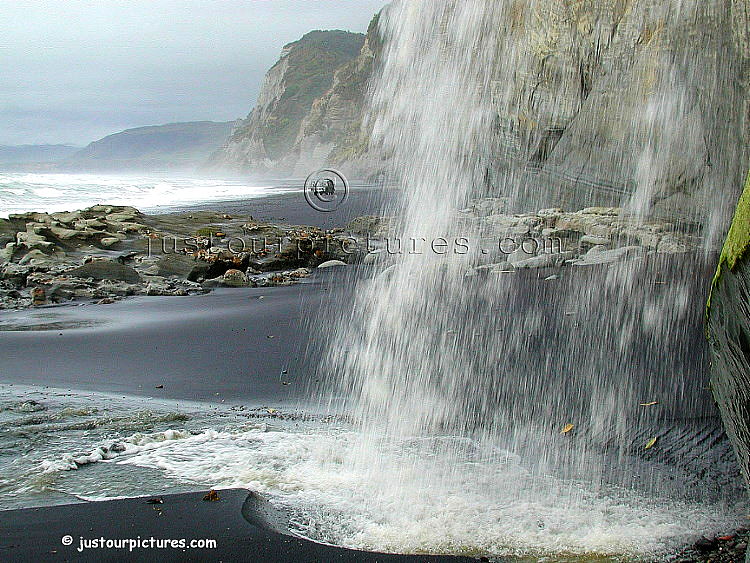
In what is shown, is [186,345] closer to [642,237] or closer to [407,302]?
[407,302]

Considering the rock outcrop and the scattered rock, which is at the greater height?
the rock outcrop

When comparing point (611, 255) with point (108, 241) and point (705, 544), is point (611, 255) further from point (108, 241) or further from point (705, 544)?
point (108, 241)

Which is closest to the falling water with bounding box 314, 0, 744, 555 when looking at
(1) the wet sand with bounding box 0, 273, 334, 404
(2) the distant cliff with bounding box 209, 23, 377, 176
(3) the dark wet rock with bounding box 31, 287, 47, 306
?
(1) the wet sand with bounding box 0, 273, 334, 404

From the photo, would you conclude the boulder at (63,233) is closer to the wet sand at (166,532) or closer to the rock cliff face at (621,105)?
the rock cliff face at (621,105)

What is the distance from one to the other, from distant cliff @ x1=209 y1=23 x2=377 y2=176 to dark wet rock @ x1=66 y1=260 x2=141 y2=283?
52021 mm

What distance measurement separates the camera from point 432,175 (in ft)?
32.0

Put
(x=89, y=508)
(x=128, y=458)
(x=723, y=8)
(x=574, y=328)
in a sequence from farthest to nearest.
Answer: (x=723, y=8) → (x=574, y=328) → (x=128, y=458) → (x=89, y=508)

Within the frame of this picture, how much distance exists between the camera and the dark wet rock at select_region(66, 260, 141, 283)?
11.4 m

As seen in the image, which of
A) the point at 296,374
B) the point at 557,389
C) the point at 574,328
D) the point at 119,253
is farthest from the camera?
the point at 119,253

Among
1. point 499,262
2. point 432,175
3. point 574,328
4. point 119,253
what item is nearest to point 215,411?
point 574,328

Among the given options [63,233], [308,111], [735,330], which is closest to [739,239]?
[735,330]

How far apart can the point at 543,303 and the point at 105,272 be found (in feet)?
25.4

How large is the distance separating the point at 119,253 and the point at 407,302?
29.6ft

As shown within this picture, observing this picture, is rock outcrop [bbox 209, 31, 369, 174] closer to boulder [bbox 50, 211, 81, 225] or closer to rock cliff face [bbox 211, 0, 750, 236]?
boulder [bbox 50, 211, 81, 225]
